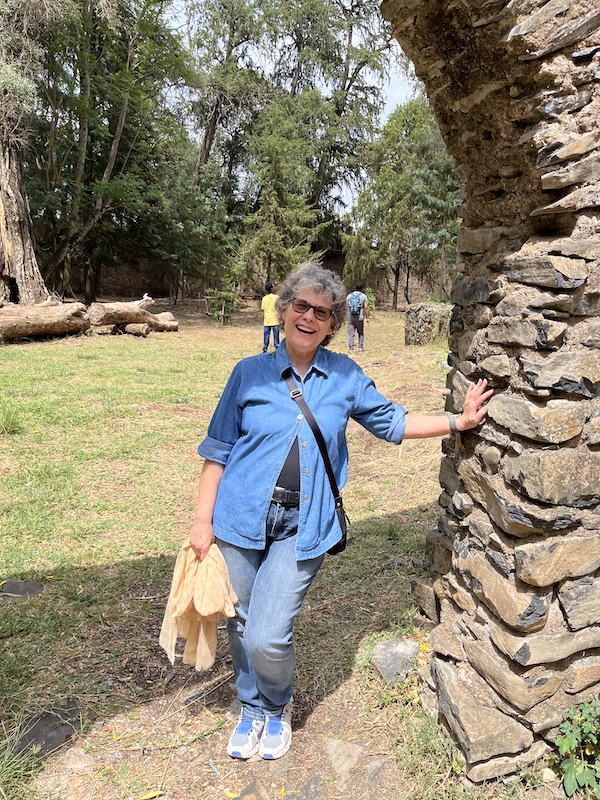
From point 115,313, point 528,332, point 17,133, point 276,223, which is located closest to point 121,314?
point 115,313

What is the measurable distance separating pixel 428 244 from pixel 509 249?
54.7 feet

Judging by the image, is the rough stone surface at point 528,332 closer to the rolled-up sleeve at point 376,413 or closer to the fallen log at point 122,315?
the rolled-up sleeve at point 376,413

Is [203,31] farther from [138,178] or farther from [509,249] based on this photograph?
[509,249]

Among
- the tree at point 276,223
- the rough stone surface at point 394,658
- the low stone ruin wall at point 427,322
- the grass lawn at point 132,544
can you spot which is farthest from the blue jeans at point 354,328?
the rough stone surface at point 394,658

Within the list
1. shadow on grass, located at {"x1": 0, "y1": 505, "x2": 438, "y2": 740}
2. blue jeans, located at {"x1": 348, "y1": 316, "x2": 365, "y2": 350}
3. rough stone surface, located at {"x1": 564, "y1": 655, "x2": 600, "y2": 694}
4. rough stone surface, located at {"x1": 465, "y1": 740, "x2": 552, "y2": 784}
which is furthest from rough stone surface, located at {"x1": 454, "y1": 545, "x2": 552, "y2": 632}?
blue jeans, located at {"x1": 348, "y1": 316, "x2": 365, "y2": 350}

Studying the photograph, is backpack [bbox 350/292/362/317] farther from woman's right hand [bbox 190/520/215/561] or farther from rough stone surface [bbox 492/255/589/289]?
woman's right hand [bbox 190/520/215/561]

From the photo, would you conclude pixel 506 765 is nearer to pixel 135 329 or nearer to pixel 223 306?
pixel 135 329

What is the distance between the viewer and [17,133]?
13.7m

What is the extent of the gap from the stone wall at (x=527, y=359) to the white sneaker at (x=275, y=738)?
0.71m

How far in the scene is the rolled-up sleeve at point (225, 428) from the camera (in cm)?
223

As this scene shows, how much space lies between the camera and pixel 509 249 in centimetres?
241

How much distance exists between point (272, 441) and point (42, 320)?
38.8 feet

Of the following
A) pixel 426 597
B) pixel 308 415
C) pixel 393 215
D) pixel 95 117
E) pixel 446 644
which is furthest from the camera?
pixel 393 215

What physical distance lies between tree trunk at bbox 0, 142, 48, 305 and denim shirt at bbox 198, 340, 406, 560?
1323cm
